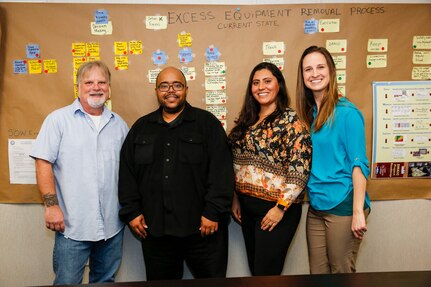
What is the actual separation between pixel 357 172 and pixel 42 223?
2.01 m

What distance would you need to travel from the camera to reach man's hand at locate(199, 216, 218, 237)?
5.79 ft

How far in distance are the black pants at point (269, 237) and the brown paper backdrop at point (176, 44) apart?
696mm

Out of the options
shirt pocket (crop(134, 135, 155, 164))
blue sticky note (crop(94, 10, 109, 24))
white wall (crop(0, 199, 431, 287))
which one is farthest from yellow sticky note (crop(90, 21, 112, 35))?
white wall (crop(0, 199, 431, 287))

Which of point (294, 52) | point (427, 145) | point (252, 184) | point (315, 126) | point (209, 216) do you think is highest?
point (294, 52)

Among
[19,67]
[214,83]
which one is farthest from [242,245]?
[19,67]

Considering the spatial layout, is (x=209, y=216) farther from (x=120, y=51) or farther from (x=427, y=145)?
(x=427, y=145)

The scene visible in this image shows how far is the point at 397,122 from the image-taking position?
223 centimetres

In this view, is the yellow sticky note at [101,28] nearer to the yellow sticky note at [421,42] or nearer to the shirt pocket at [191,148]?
the shirt pocket at [191,148]

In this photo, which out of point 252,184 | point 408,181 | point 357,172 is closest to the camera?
point 357,172

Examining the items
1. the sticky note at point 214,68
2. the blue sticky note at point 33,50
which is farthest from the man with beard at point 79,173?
the sticky note at point 214,68

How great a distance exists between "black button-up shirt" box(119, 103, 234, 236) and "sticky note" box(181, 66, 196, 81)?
42 cm

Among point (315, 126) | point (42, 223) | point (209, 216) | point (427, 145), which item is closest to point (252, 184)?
point (209, 216)

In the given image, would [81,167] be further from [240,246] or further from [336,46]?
[336,46]

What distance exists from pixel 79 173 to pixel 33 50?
91 cm
